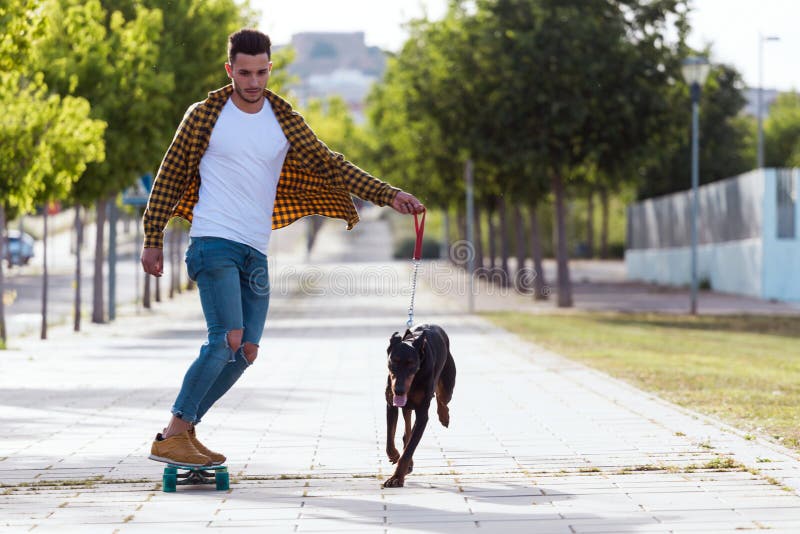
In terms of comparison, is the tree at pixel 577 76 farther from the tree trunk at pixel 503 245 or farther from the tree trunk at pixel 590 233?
the tree trunk at pixel 590 233

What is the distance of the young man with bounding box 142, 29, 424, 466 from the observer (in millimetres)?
6789

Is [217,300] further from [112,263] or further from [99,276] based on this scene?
[112,263]

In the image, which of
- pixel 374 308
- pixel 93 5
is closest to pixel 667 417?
pixel 93 5

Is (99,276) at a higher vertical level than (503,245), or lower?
lower

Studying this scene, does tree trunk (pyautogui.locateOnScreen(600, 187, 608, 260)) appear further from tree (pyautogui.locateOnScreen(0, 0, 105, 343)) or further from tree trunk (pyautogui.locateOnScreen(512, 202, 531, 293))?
tree (pyautogui.locateOnScreen(0, 0, 105, 343))

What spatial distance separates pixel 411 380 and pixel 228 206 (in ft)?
3.79

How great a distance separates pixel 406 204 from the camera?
6.93 m

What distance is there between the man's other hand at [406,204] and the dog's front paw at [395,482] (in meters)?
1.23

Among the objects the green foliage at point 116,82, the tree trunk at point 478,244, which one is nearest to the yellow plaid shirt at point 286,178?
the green foliage at point 116,82

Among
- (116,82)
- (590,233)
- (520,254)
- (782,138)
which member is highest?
(782,138)

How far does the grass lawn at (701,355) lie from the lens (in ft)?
36.0

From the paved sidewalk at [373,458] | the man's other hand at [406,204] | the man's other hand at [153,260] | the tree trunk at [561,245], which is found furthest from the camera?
the tree trunk at [561,245]

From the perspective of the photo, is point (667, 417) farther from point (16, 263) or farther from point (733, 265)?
point (16, 263)

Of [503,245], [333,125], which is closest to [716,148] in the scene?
[503,245]
